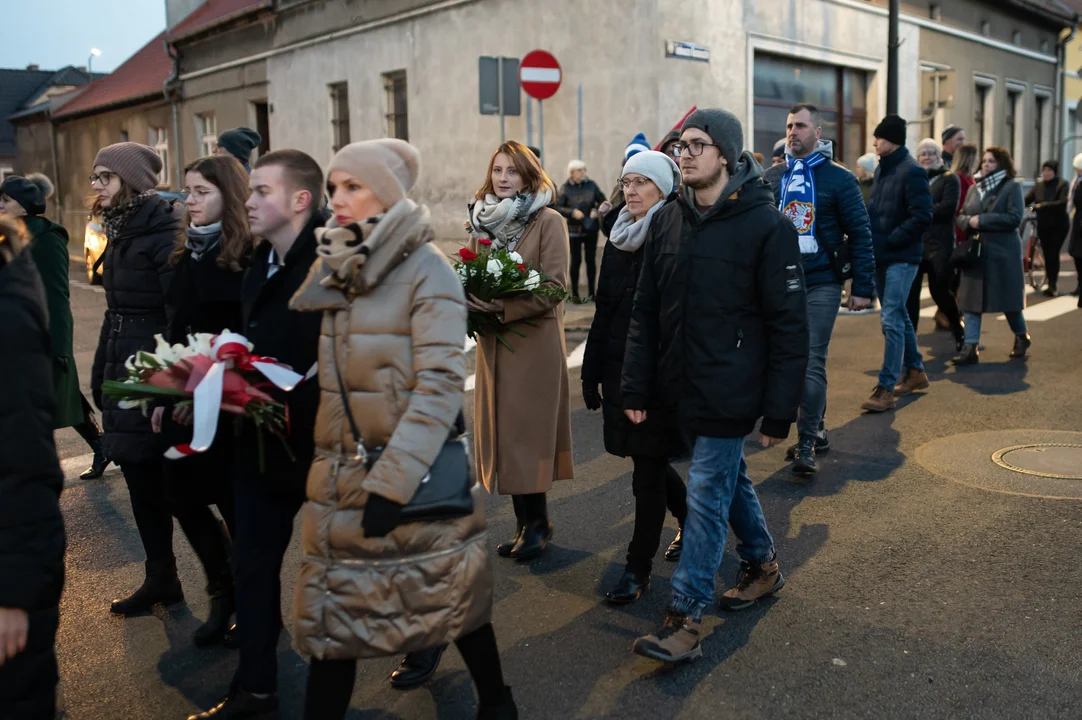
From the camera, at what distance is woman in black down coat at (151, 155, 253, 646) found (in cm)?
385

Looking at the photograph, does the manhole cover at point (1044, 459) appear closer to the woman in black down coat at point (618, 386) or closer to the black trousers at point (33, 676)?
the woman in black down coat at point (618, 386)

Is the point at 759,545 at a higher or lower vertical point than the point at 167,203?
lower

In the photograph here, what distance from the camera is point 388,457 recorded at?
2.83 metres

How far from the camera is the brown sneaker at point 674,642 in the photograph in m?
3.77

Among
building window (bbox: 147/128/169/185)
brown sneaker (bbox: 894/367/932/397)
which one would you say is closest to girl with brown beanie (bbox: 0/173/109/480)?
brown sneaker (bbox: 894/367/932/397)

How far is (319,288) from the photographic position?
120 inches

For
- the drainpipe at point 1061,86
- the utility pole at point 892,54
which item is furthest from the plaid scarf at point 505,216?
the drainpipe at point 1061,86

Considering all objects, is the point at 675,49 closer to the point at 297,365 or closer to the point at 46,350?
the point at 297,365

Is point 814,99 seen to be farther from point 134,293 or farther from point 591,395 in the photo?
point 134,293

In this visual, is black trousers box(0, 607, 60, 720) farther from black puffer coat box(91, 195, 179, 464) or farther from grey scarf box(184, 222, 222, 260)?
black puffer coat box(91, 195, 179, 464)

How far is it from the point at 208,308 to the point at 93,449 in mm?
3573

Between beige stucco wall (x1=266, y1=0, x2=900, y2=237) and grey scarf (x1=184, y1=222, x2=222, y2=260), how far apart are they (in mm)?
12243

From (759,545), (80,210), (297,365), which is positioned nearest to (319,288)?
(297,365)

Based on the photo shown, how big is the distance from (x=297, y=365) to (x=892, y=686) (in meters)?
2.31
